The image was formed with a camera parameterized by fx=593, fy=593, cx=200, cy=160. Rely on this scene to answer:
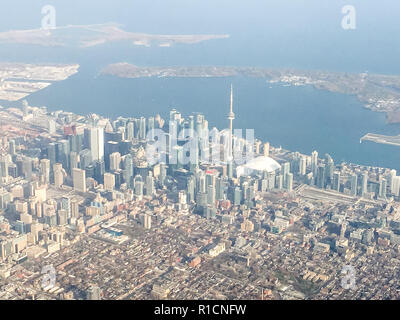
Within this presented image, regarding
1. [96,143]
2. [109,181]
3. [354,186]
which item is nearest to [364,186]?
[354,186]

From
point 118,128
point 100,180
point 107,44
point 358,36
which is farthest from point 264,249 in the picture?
point 358,36

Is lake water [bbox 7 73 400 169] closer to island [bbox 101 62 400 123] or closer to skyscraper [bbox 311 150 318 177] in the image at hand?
island [bbox 101 62 400 123]

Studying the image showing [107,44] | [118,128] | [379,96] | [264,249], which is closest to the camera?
[264,249]

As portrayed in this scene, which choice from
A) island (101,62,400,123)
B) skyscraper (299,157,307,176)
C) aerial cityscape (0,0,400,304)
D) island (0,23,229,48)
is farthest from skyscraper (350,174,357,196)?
island (0,23,229,48)

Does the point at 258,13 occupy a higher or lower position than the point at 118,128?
higher

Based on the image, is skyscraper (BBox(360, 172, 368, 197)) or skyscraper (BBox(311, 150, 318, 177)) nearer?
skyscraper (BBox(360, 172, 368, 197))

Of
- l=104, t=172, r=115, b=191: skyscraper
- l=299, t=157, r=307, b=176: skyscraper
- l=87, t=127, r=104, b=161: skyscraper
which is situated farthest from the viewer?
l=87, t=127, r=104, b=161: skyscraper

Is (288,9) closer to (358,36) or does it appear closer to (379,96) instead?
(358,36)
